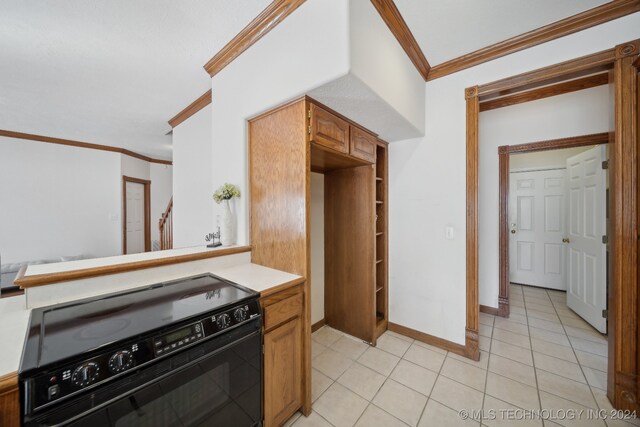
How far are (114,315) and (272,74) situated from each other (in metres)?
1.72

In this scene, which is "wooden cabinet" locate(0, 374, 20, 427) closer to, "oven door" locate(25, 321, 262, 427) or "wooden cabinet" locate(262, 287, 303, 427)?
"oven door" locate(25, 321, 262, 427)

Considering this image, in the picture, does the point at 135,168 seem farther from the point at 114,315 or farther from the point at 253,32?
the point at 114,315

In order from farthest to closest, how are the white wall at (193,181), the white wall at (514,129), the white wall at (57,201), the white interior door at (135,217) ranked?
the white interior door at (135,217), the white wall at (57,201), the white wall at (193,181), the white wall at (514,129)

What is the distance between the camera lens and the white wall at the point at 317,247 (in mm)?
2617

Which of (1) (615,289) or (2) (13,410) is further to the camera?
(1) (615,289)

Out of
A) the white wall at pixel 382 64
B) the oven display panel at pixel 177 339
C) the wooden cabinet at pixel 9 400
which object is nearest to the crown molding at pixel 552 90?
the white wall at pixel 382 64

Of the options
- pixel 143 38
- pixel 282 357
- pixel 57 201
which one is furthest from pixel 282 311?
pixel 57 201

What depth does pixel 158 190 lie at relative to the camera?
588 cm

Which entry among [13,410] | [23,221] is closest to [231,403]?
[13,410]

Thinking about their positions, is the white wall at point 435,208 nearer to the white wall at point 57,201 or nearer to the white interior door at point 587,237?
the white interior door at point 587,237

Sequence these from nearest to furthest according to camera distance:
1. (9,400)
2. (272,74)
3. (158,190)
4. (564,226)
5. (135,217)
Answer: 1. (9,400)
2. (272,74)
3. (564,226)
4. (135,217)
5. (158,190)

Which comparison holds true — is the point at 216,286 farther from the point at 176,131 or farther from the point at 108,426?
the point at 176,131

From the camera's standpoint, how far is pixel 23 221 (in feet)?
12.8

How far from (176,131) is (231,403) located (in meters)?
3.68
